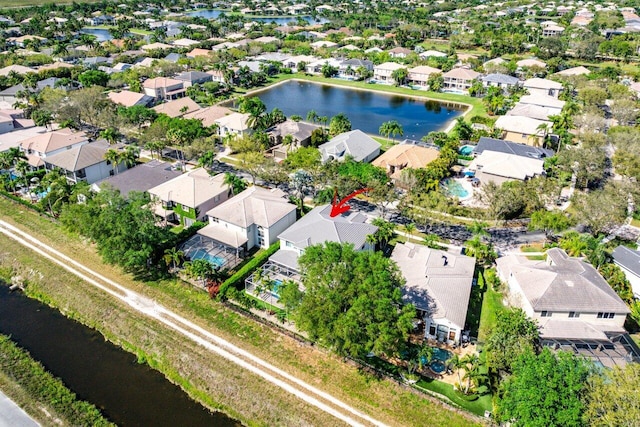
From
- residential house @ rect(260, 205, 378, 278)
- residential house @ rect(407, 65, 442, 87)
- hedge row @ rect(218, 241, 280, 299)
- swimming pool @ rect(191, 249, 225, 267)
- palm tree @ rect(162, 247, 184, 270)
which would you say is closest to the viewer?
hedge row @ rect(218, 241, 280, 299)

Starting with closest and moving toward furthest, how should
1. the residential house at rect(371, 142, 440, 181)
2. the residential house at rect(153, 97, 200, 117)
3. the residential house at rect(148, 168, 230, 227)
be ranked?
the residential house at rect(148, 168, 230, 227)
the residential house at rect(371, 142, 440, 181)
the residential house at rect(153, 97, 200, 117)

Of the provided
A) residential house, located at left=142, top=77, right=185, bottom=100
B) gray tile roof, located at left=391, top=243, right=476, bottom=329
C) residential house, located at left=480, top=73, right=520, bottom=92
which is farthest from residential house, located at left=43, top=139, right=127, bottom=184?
residential house, located at left=480, top=73, right=520, bottom=92

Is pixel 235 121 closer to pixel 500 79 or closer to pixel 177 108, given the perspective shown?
pixel 177 108

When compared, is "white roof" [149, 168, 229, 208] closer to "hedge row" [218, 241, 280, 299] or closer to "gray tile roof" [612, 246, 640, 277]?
"hedge row" [218, 241, 280, 299]

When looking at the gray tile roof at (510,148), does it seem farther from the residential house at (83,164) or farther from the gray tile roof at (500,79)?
the residential house at (83,164)

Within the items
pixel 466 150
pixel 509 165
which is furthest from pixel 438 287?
pixel 466 150

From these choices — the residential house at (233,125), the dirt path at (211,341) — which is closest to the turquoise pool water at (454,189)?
the residential house at (233,125)
